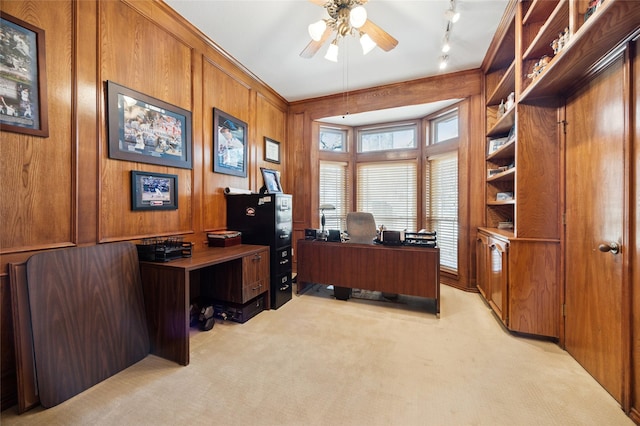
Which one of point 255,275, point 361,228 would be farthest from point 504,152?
point 255,275

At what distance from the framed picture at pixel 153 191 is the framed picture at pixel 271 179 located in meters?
1.33

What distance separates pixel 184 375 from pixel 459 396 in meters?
1.91

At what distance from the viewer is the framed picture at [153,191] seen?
2197mm

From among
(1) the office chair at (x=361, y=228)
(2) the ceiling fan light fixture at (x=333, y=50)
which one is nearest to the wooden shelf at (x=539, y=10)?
(2) the ceiling fan light fixture at (x=333, y=50)

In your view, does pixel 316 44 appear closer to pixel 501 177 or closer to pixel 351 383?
pixel 501 177

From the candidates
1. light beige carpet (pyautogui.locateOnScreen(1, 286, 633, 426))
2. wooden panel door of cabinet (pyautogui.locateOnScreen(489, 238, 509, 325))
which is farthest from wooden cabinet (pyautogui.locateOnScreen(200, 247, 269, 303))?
wooden panel door of cabinet (pyautogui.locateOnScreen(489, 238, 509, 325))

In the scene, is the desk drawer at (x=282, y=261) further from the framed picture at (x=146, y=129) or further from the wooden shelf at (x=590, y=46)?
the wooden shelf at (x=590, y=46)

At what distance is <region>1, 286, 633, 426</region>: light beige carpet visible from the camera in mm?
1458

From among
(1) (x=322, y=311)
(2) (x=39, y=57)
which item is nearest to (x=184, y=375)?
(1) (x=322, y=311)

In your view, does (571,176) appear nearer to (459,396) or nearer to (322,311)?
(459,396)

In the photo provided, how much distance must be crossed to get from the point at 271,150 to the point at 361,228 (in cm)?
204

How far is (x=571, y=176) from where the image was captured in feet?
6.77

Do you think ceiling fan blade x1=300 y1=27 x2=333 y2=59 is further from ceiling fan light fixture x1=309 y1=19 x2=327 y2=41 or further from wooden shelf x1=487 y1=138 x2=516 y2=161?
wooden shelf x1=487 y1=138 x2=516 y2=161

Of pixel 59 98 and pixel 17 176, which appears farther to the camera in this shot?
pixel 59 98
